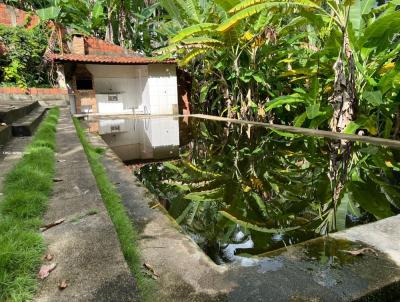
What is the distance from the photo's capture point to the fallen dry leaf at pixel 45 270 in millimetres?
1379

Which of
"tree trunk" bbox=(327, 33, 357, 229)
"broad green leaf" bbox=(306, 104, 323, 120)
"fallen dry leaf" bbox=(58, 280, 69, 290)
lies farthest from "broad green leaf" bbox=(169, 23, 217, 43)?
"fallen dry leaf" bbox=(58, 280, 69, 290)

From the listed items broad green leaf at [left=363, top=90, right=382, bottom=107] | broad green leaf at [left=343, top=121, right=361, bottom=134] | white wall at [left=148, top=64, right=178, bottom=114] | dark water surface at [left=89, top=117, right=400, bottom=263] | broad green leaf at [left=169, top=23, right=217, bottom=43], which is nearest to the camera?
dark water surface at [left=89, top=117, right=400, bottom=263]

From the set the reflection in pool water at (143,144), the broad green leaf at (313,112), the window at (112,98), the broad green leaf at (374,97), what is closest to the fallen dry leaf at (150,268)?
the reflection in pool water at (143,144)

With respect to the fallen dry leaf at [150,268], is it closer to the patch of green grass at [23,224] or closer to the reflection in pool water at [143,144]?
the patch of green grass at [23,224]

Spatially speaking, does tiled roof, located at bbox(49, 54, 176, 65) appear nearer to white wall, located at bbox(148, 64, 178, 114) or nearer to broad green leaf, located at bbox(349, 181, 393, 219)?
white wall, located at bbox(148, 64, 178, 114)

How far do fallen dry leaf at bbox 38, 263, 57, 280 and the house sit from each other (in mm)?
13135

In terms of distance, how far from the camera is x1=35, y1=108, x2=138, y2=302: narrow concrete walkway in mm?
1261

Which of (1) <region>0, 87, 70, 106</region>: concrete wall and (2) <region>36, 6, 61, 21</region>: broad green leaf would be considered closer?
(1) <region>0, 87, 70, 106</region>: concrete wall

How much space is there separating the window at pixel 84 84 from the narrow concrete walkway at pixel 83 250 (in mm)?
13979

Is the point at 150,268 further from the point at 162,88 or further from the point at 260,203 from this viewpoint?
the point at 162,88

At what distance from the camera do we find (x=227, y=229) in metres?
2.31

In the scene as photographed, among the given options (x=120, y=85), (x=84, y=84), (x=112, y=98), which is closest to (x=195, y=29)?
(x=112, y=98)

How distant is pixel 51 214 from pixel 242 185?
202 cm

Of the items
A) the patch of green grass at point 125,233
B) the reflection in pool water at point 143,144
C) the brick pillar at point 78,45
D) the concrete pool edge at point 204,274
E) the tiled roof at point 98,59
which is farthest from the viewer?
the brick pillar at point 78,45
